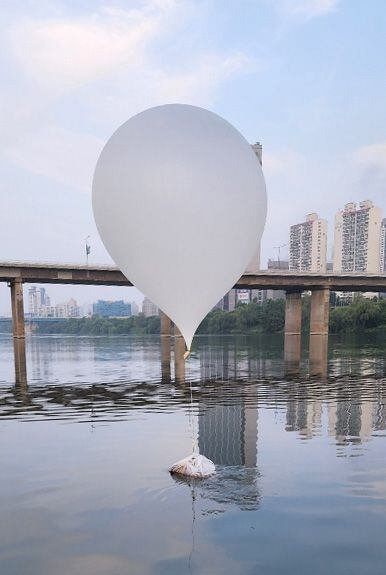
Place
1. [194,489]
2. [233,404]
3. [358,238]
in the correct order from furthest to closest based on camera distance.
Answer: [358,238], [233,404], [194,489]

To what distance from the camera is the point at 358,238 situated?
178 meters

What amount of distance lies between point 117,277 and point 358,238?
471ft

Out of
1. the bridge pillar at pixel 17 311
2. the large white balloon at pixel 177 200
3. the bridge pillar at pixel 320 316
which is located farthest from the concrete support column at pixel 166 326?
the large white balloon at pixel 177 200

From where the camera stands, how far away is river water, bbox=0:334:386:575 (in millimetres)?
6629

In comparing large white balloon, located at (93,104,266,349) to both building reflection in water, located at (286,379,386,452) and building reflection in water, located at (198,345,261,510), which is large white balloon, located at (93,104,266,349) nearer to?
building reflection in water, located at (198,345,261,510)

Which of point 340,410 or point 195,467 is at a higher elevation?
point 195,467

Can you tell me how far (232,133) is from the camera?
8906 millimetres

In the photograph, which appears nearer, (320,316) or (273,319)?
(320,316)

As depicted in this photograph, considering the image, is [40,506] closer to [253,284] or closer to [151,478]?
[151,478]

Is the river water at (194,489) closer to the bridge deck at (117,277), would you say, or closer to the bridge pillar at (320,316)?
the bridge deck at (117,277)

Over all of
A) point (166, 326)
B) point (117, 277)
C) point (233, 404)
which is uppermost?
point (117, 277)

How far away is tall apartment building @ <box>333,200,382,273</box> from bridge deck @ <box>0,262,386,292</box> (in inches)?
4193

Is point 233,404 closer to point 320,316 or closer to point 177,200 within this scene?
point 177,200

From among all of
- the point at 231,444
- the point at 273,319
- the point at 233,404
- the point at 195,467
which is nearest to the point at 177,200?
the point at 195,467
